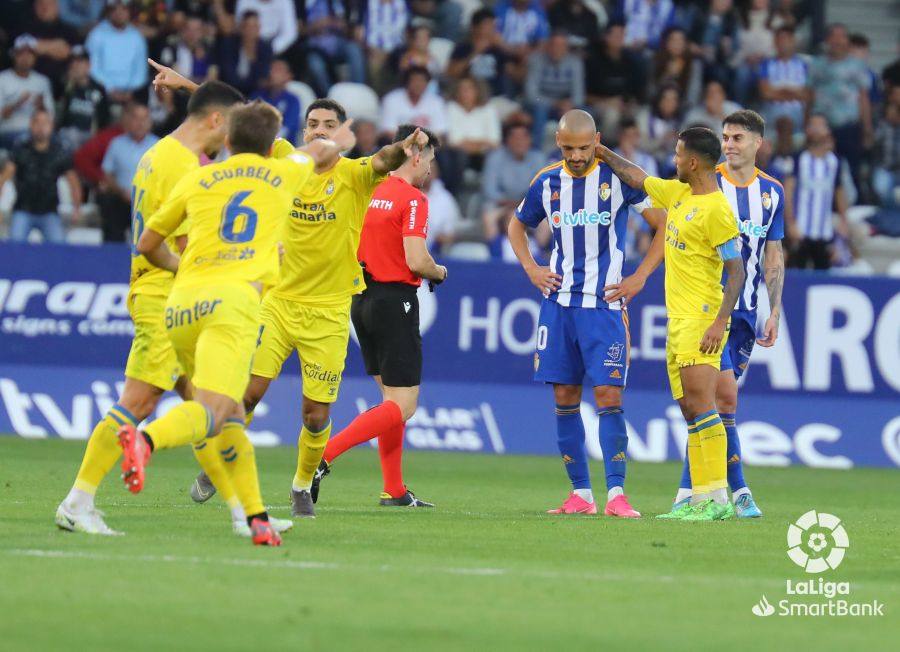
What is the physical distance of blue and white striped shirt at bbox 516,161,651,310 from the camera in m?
10.8

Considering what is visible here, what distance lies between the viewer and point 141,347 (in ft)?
28.5

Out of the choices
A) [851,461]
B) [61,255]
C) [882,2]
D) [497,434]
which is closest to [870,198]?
[882,2]

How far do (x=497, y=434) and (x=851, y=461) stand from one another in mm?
3486

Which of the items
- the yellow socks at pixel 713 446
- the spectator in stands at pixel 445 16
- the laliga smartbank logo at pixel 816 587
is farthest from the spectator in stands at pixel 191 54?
the laliga smartbank logo at pixel 816 587

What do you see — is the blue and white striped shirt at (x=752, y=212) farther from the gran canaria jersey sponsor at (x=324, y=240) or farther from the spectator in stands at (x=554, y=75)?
the spectator in stands at (x=554, y=75)

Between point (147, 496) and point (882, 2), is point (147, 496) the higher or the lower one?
the lower one

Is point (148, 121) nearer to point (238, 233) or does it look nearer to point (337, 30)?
point (337, 30)

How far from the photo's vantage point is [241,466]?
7.93m

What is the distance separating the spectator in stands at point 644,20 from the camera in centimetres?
2234

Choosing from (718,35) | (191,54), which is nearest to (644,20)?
(718,35)

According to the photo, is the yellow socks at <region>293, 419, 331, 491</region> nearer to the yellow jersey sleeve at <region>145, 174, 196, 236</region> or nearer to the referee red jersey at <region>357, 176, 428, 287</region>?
the referee red jersey at <region>357, 176, 428, 287</region>

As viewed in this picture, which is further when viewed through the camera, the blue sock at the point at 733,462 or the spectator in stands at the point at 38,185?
the spectator in stands at the point at 38,185

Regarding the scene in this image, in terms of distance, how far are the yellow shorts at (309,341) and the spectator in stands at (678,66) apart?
12390mm

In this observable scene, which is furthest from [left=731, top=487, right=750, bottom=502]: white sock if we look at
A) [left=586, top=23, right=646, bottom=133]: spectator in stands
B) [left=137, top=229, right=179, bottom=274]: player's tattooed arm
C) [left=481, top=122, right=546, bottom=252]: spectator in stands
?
[left=586, top=23, right=646, bottom=133]: spectator in stands
